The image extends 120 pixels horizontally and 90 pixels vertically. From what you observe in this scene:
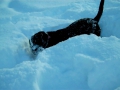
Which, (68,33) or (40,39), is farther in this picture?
(68,33)

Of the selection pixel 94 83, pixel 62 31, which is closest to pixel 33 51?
pixel 62 31

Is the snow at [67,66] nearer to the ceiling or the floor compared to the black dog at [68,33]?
nearer to the floor

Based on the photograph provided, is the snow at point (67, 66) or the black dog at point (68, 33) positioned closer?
the snow at point (67, 66)

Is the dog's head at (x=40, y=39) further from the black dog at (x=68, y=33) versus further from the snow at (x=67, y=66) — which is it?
the snow at (x=67, y=66)

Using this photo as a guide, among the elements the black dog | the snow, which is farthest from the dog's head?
the snow

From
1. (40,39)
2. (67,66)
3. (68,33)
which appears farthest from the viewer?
(68,33)

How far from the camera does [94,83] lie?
226cm

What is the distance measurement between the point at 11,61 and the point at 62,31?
1235 millimetres

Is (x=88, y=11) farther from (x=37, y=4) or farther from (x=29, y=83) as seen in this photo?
(x=29, y=83)

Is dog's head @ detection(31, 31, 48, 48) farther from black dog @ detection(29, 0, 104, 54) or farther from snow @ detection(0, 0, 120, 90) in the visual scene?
snow @ detection(0, 0, 120, 90)

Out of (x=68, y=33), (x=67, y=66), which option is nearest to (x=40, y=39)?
(x=68, y=33)

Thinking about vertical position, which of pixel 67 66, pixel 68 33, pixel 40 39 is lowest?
pixel 67 66

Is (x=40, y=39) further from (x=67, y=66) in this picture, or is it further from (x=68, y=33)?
(x=67, y=66)

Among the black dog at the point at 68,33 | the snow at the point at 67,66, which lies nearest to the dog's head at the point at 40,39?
the black dog at the point at 68,33
